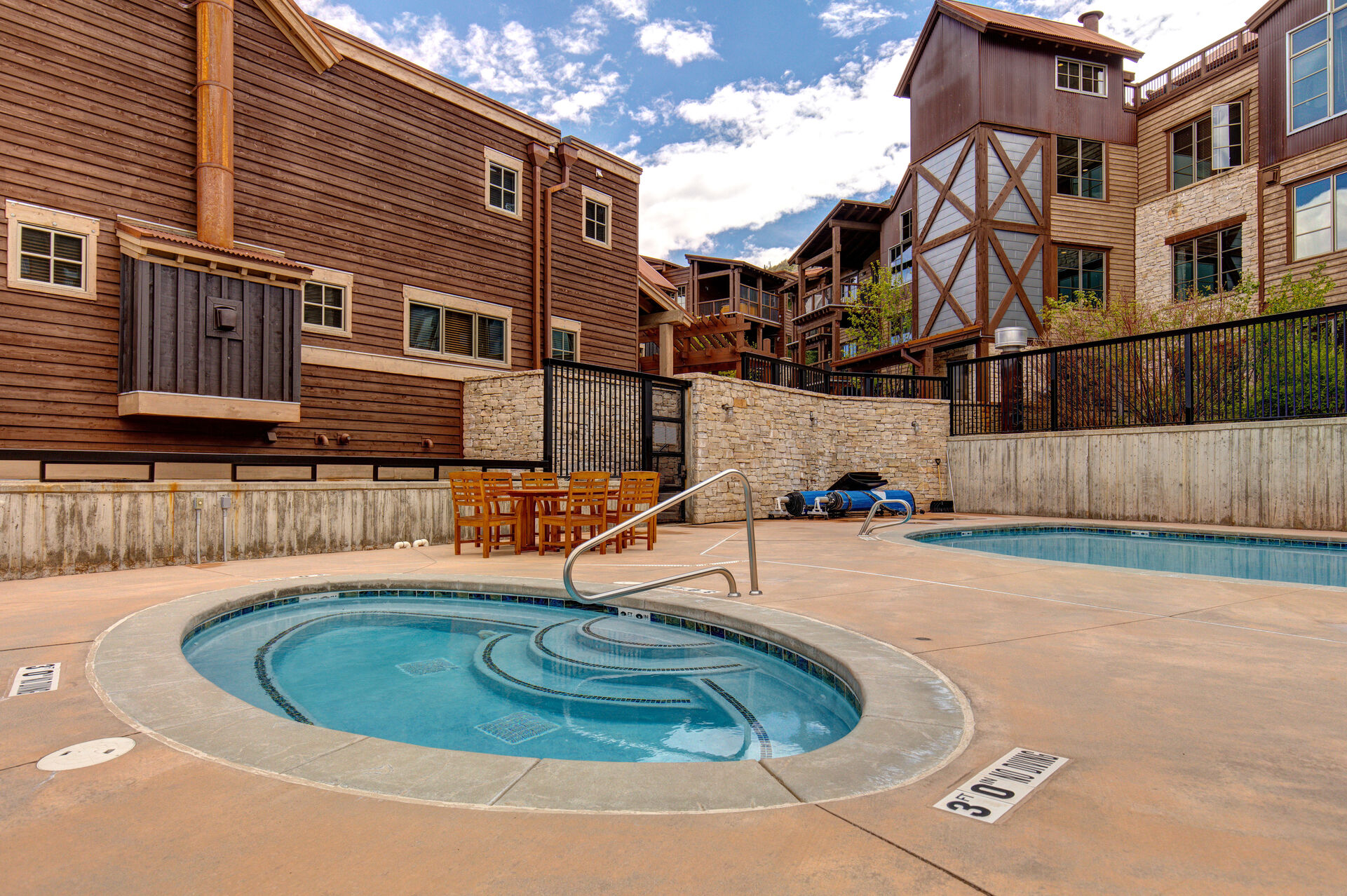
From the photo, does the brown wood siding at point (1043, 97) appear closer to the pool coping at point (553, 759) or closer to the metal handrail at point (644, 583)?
the metal handrail at point (644, 583)

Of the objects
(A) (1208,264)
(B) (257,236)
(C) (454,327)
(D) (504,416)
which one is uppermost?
(A) (1208,264)

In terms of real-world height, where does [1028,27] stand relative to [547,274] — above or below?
above

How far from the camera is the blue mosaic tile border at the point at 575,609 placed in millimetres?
3551

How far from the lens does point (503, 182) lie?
47.0 ft

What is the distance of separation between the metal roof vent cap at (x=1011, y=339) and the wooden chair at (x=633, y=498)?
13.3 m

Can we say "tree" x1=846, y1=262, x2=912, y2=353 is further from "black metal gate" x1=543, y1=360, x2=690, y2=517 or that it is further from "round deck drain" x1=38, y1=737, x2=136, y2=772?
"round deck drain" x1=38, y1=737, x2=136, y2=772

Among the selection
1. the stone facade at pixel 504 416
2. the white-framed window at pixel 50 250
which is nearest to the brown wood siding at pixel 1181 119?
the stone facade at pixel 504 416

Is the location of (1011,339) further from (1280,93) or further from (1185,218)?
(1280,93)

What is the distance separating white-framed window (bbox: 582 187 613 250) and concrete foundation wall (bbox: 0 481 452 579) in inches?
332

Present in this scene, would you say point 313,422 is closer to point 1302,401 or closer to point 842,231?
point 1302,401

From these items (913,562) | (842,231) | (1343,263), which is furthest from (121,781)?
(842,231)

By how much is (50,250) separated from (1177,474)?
17.8 m

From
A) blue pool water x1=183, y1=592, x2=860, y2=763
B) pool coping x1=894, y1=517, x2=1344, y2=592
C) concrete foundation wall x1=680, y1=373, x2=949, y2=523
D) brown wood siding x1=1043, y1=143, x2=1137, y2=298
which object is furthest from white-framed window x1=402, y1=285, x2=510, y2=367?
brown wood siding x1=1043, y1=143, x2=1137, y2=298

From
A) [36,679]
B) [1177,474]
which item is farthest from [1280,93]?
[36,679]
